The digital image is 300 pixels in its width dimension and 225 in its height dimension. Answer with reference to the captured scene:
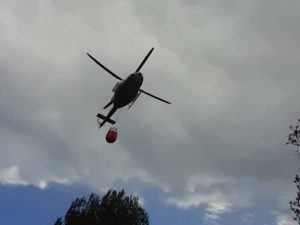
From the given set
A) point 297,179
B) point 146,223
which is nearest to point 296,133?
point 297,179

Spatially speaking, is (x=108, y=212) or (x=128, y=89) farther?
(x=108, y=212)

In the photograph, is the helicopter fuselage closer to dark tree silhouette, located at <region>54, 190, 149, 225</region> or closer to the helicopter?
the helicopter

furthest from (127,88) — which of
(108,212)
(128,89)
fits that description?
(108,212)

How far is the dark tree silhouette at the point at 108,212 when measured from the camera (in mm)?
39906

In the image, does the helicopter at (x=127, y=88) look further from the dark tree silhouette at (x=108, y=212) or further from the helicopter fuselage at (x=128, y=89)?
the dark tree silhouette at (x=108, y=212)

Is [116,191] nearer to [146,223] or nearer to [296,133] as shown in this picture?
[146,223]

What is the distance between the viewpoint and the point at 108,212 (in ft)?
133

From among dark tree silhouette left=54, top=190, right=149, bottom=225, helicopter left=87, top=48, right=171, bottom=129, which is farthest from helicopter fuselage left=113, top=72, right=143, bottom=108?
dark tree silhouette left=54, top=190, right=149, bottom=225

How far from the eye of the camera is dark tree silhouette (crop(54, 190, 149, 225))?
39906mm

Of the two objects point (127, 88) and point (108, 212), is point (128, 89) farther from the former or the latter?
point (108, 212)

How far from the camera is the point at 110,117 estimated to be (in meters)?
29.8

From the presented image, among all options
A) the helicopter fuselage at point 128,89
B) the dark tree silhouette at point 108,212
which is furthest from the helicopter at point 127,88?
the dark tree silhouette at point 108,212

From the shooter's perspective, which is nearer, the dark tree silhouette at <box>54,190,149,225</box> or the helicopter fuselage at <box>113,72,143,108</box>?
the helicopter fuselage at <box>113,72,143,108</box>

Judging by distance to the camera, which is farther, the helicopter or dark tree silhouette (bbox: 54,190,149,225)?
dark tree silhouette (bbox: 54,190,149,225)
